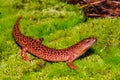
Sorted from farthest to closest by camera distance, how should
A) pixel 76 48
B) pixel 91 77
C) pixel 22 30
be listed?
1. pixel 22 30
2. pixel 76 48
3. pixel 91 77

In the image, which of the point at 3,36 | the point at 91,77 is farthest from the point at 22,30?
the point at 91,77

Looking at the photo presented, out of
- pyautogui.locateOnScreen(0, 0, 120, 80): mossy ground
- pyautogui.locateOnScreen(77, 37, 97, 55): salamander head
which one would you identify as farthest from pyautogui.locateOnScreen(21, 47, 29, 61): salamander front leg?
pyautogui.locateOnScreen(77, 37, 97, 55): salamander head

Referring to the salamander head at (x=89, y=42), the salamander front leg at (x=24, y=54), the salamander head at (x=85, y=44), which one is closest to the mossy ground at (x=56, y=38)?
the salamander front leg at (x=24, y=54)

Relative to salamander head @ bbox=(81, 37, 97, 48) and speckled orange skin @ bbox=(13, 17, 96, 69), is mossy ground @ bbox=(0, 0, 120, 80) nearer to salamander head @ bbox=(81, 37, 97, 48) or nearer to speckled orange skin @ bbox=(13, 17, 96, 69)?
speckled orange skin @ bbox=(13, 17, 96, 69)

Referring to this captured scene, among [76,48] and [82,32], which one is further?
[82,32]

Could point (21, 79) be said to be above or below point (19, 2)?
below

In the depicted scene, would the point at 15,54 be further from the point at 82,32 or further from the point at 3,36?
the point at 82,32

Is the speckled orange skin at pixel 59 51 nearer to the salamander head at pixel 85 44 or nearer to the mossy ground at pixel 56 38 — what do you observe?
the salamander head at pixel 85 44

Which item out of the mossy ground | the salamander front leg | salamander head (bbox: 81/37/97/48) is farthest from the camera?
the salamander front leg
